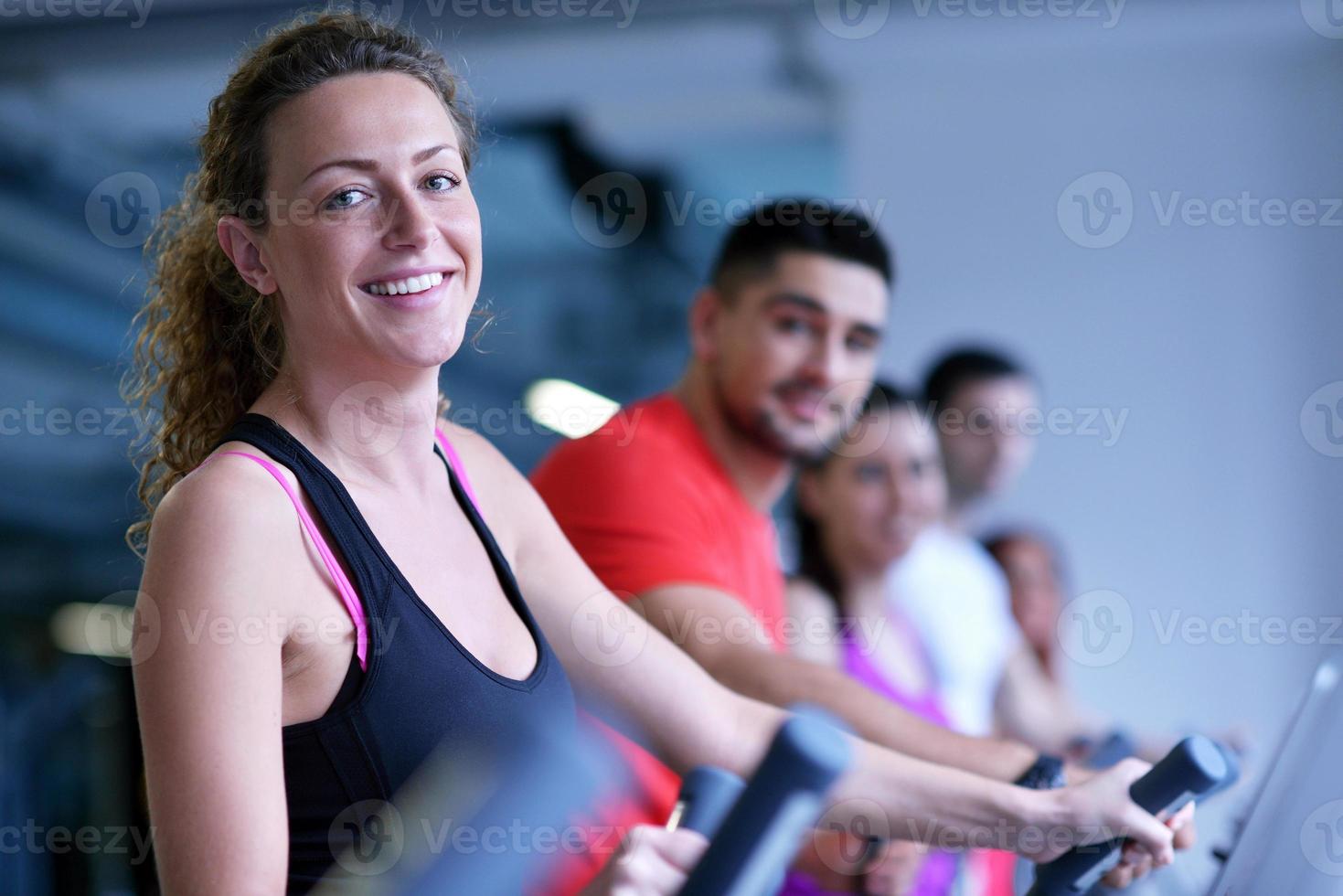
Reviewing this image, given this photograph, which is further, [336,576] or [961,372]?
[961,372]

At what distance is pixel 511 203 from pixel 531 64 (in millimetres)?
1649

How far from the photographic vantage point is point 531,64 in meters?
5.25

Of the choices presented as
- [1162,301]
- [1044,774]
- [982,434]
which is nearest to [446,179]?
[1044,774]

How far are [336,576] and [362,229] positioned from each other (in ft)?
1.13

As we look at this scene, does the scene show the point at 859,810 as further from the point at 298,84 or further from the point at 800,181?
the point at 800,181

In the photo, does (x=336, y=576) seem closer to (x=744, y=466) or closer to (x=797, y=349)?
(x=744, y=466)

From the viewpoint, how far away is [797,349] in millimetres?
2551

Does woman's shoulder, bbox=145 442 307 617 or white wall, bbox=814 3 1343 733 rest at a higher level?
white wall, bbox=814 3 1343 733

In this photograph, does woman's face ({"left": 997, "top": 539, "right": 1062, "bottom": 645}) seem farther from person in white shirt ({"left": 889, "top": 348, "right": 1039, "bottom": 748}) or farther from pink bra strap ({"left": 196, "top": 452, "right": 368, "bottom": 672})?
pink bra strap ({"left": 196, "top": 452, "right": 368, "bottom": 672})

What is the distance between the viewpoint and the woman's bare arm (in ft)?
3.46

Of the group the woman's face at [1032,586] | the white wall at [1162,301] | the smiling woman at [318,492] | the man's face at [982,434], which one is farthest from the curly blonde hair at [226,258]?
the white wall at [1162,301]

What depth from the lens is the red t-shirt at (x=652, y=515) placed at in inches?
80.5

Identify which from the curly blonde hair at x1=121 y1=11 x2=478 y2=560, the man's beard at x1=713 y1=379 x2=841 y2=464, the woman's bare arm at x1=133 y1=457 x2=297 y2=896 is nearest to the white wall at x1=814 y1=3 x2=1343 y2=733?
the man's beard at x1=713 y1=379 x2=841 y2=464

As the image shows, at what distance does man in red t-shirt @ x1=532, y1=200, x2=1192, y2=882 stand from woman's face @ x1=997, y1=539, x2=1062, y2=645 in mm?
1578
